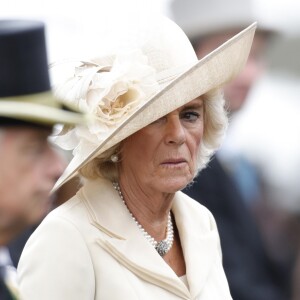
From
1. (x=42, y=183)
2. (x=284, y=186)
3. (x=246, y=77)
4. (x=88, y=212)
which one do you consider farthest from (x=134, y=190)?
(x=284, y=186)

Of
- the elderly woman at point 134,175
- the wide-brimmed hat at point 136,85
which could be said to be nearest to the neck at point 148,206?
the elderly woman at point 134,175

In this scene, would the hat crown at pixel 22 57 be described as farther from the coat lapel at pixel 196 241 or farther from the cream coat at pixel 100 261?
the coat lapel at pixel 196 241

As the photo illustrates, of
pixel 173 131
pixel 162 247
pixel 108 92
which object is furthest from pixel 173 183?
pixel 108 92

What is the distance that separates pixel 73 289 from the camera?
16.3 feet

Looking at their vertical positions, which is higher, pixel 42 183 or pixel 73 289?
pixel 42 183

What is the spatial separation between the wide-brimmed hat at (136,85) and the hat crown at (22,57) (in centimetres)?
112

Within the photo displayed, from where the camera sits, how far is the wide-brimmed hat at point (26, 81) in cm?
380

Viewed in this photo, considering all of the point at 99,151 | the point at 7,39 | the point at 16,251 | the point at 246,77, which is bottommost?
the point at 16,251

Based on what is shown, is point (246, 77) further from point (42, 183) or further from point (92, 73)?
point (42, 183)

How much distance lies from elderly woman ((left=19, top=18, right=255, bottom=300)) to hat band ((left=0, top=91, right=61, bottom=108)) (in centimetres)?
111

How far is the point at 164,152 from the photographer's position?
525 centimetres

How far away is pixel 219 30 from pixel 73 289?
9.21 ft

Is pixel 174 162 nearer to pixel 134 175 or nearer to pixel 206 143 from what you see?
pixel 134 175

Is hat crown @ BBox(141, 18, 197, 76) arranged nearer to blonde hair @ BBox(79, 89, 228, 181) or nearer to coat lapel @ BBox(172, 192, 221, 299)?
blonde hair @ BBox(79, 89, 228, 181)
